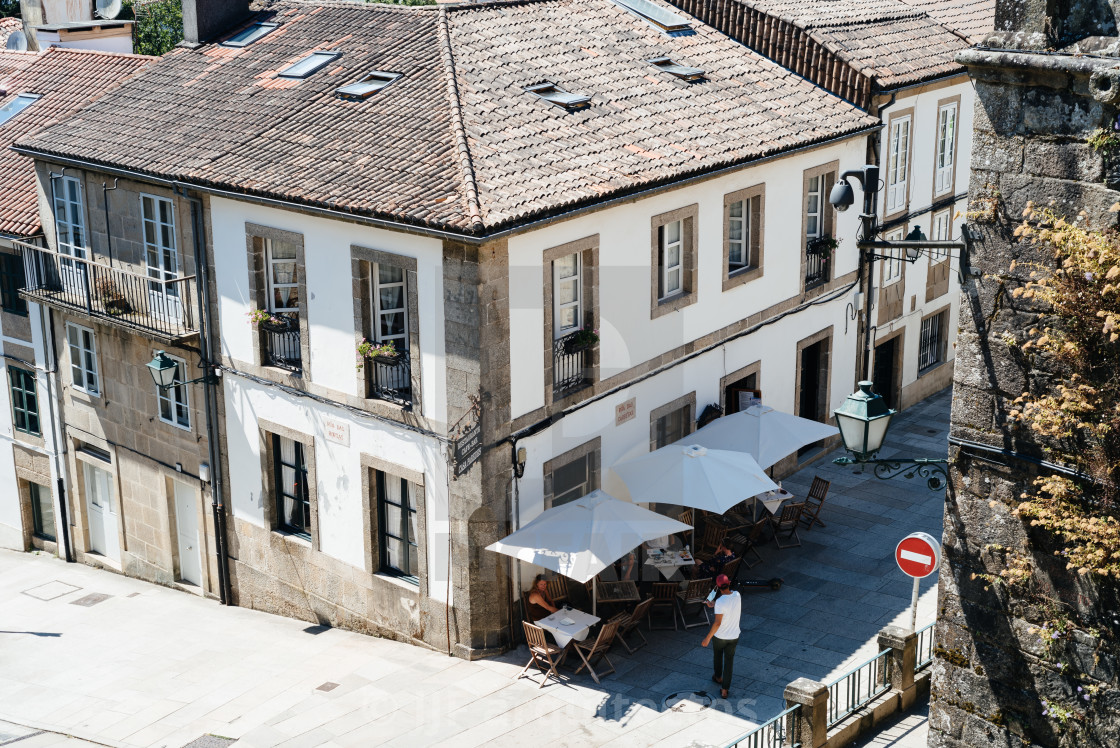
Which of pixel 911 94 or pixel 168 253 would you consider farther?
pixel 911 94

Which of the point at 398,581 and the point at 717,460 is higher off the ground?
the point at 717,460

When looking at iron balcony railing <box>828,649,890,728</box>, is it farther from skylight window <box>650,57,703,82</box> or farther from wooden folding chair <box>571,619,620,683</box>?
skylight window <box>650,57,703,82</box>

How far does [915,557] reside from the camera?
1383 centimetres

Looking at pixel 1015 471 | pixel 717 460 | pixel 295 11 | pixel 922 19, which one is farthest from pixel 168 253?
pixel 922 19

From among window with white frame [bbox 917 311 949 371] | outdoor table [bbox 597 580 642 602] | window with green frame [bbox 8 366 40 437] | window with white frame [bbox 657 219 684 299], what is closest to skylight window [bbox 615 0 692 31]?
window with white frame [bbox 657 219 684 299]

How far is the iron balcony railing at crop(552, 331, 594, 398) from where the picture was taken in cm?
1656

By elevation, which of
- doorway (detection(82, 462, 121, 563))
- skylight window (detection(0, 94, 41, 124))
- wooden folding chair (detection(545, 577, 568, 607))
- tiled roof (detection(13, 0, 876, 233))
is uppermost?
tiled roof (detection(13, 0, 876, 233))

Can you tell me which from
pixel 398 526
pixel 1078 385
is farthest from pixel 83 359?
pixel 1078 385

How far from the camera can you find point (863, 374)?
24.0 m

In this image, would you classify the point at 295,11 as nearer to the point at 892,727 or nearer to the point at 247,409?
the point at 247,409

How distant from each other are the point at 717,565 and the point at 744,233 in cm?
549

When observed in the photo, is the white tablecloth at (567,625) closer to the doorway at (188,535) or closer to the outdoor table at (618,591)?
the outdoor table at (618,591)

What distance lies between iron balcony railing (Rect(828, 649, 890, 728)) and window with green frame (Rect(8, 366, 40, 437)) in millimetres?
16049

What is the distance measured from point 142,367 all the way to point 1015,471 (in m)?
15.3
